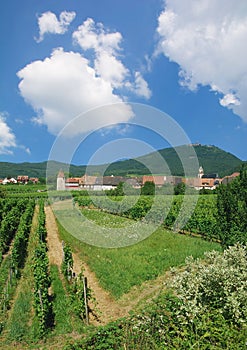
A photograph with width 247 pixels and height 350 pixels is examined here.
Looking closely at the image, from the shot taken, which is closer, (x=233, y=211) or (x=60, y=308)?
(x=60, y=308)

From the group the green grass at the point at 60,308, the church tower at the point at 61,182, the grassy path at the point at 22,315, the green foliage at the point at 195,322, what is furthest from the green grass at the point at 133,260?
the church tower at the point at 61,182

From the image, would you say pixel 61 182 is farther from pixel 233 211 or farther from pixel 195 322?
pixel 195 322

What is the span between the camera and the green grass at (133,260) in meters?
10.9

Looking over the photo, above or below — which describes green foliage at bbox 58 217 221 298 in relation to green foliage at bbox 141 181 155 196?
below

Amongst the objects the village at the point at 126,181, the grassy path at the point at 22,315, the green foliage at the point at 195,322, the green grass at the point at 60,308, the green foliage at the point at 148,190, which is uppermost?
the village at the point at 126,181

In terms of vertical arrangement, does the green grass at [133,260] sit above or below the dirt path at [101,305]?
above

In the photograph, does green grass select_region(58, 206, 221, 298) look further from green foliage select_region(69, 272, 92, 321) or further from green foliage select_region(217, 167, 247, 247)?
green foliage select_region(217, 167, 247, 247)

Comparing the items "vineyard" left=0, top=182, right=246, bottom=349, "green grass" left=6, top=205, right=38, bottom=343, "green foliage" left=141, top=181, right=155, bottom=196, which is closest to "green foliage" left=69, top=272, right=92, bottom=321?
"vineyard" left=0, top=182, right=246, bottom=349

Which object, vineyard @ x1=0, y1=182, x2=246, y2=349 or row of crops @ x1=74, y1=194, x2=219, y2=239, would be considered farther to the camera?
row of crops @ x1=74, y1=194, x2=219, y2=239

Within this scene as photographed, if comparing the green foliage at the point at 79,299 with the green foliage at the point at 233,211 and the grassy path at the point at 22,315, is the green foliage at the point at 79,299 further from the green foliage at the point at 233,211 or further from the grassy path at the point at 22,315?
the green foliage at the point at 233,211

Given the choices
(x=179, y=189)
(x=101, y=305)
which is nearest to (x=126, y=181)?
(x=179, y=189)

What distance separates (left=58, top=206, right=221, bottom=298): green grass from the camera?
10.9 m

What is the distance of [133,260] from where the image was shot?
13211 millimetres

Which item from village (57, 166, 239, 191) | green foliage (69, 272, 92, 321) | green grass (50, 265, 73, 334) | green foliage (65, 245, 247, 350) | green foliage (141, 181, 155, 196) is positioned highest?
village (57, 166, 239, 191)
